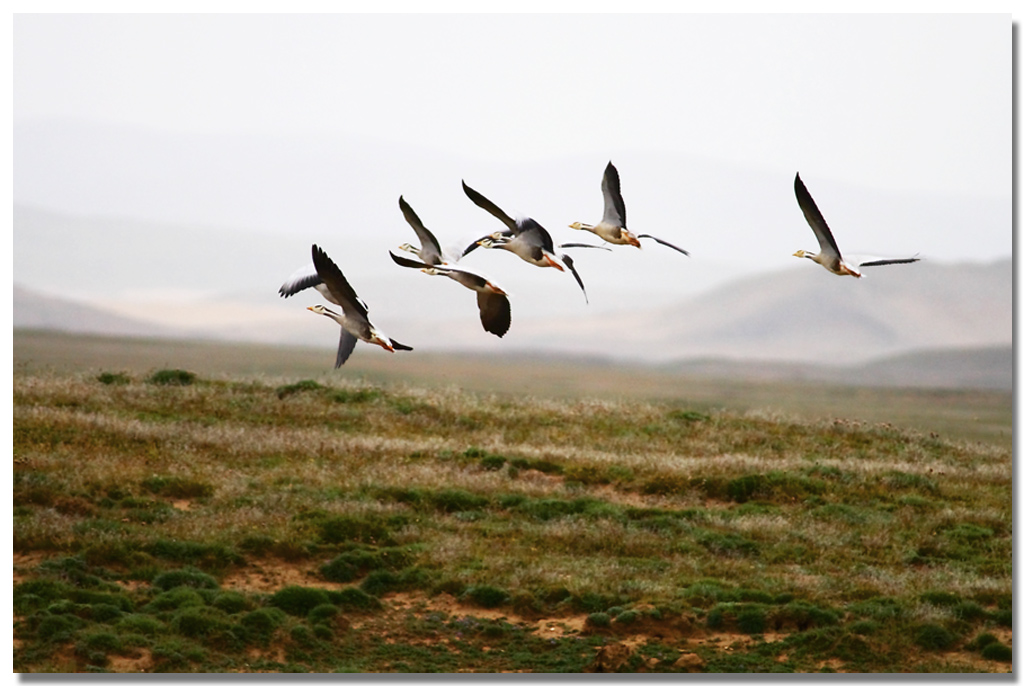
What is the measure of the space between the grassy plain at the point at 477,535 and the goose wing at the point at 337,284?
221 inches

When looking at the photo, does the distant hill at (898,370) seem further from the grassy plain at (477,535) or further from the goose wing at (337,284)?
the goose wing at (337,284)

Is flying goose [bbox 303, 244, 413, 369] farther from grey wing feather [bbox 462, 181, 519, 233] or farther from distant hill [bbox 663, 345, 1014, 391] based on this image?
distant hill [bbox 663, 345, 1014, 391]

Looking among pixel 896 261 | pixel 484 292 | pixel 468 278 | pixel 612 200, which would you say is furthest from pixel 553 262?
pixel 612 200

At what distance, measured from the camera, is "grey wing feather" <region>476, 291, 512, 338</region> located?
6.55 m

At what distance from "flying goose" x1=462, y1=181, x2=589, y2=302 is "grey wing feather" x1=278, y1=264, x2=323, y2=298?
3.58ft

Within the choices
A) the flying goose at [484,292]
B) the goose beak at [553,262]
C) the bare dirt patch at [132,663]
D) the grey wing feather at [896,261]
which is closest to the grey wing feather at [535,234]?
the goose beak at [553,262]

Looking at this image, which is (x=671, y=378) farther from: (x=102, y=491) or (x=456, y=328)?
(x=102, y=491)

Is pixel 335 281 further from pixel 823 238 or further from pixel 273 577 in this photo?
pixel 273 577

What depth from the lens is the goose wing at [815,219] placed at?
23.2 ft

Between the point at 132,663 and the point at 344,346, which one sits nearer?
the point at 344,346

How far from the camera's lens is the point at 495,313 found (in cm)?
666

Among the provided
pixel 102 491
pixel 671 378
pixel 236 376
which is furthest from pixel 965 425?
pixel 102 491

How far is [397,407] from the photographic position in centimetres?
2116

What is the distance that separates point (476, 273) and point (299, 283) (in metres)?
1.12
